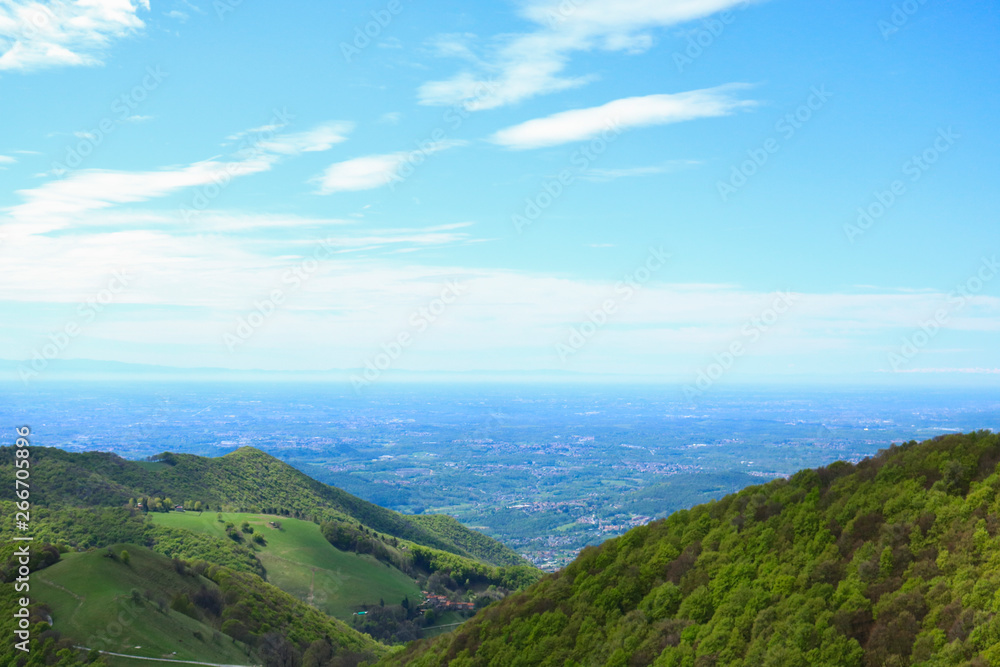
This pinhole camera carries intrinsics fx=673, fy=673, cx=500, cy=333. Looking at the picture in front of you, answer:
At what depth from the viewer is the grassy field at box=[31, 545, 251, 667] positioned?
35438 millimetres

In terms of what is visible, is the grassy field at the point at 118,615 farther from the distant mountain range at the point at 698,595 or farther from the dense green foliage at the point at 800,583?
the dense green foliage at the point at 800,583

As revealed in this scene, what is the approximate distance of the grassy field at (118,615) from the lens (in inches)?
1395

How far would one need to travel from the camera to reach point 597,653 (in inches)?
942

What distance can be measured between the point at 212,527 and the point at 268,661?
119 feet

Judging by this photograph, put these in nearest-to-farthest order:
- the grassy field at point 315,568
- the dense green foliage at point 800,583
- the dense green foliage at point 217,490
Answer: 1. the dense green foliage at point 800,583
2. the grassy field at point 315,568
3. the dense green foliage at point 217,490

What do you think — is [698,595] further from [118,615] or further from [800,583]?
[118,615]

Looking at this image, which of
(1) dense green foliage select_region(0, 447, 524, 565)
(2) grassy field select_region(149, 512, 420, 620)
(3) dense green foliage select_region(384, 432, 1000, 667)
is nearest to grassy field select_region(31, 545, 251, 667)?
(3) dense green foliage select_region(384, 432, 1000, 667)

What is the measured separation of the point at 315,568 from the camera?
70.8 meters

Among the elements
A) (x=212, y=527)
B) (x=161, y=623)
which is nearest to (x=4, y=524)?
(x=212, y=527)

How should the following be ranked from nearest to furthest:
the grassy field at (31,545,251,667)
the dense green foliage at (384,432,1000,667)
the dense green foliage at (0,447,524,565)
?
the dense green foliage at (384,432,1000,667)
the grassy field at (31,545,251,667)
the dense green foliage at (0,447,524,565)

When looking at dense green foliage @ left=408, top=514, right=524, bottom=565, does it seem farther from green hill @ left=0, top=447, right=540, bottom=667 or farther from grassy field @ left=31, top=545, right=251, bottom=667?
grassy field @ left=31, top=545, right=251, bottom=667

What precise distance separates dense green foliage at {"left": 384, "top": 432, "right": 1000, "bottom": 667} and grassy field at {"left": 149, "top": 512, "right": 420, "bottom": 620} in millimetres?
38940

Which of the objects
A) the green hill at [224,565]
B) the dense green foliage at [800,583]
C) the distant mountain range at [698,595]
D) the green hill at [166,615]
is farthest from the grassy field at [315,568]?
the dense green foliage at [800,583]

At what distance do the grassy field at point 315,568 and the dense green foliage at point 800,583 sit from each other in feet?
128
